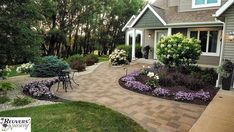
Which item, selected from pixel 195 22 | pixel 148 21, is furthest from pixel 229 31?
pixel 148 21

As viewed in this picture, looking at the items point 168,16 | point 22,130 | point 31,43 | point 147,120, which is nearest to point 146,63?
point 168,16

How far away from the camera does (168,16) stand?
650 inches

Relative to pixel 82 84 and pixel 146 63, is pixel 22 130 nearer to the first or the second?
pixel 82 84

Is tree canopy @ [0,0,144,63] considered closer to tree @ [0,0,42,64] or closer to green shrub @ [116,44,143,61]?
tree @ [0,0,42,64]

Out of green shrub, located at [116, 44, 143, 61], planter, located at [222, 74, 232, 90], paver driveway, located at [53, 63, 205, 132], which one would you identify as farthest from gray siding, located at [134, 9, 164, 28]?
planter, located at [222, 74, 232, 90]

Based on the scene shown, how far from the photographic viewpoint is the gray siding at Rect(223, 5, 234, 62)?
28.7 feet

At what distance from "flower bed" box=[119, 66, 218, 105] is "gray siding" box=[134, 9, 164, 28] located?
22.5ft

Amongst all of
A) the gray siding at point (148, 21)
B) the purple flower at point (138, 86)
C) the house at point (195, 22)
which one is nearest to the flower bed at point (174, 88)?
the purple flower at point (138, 86)

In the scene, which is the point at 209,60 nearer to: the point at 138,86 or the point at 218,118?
the point at 138,86

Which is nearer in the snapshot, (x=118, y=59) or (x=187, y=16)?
(x=187, y=16)

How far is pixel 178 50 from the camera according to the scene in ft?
37.0

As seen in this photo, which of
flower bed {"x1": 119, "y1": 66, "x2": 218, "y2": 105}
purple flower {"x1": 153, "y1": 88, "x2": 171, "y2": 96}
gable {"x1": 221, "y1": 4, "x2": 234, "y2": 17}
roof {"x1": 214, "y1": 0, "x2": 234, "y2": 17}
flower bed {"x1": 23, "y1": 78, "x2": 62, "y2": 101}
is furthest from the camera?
gable {"x1": 221, "y1": 4, "x2": 234, "y2": 17}

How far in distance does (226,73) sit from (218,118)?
11.7 feet

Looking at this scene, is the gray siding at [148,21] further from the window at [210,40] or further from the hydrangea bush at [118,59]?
the window at [210,40]
